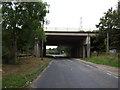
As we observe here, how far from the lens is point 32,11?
77.0 feet

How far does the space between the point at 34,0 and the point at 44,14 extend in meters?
2.26

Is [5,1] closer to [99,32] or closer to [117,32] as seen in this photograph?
[117,32]

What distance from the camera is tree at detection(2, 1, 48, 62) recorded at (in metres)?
22.5

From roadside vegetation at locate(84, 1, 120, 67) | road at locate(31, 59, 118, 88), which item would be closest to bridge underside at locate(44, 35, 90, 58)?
roadside vegetation at locate(84, 1, 120, 67)

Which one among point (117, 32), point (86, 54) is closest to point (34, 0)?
point (117, 32)

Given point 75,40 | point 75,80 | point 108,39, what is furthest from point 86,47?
point 75,80

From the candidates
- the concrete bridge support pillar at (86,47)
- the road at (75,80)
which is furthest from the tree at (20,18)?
the concrete bridge support pillar at (86,47)

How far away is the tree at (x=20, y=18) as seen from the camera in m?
22.5

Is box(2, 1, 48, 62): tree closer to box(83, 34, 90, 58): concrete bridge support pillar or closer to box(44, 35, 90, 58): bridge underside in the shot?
box(83, 34, 90, 58): concrete bridge support pillar

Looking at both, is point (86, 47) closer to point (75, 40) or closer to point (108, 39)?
point (75, 40)

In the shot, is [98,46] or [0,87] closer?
[0,87]

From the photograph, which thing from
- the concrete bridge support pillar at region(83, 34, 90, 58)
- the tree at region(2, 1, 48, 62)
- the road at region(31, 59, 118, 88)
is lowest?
the road at region(31, 59, 118, 88)

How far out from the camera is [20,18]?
75.7ft

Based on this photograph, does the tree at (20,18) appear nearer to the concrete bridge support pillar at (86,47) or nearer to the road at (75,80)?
the road at (75,80)
